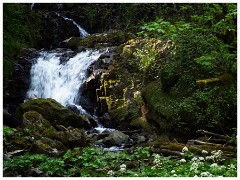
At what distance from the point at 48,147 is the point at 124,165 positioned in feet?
6.70

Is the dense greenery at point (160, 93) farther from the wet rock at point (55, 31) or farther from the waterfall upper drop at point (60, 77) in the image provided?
the waterfall upper drop at point (60, 77)

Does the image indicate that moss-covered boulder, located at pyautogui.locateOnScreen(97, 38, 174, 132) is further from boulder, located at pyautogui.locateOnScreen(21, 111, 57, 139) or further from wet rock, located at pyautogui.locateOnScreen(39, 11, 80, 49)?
wet rock, located at pyautogui.locateOnScreen(39, 11, 80, 49)

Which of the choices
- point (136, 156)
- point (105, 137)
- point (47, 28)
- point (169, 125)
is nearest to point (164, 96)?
point (169, 125)

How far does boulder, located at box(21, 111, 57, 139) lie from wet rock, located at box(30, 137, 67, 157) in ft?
2.22

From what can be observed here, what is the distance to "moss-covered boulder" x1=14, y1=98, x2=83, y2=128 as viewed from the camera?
1155 centimetres

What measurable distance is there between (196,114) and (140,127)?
262 cm

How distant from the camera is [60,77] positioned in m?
15.6

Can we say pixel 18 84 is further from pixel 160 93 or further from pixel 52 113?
pixel 160 93

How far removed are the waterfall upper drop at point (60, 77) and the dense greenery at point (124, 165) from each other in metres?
7.49

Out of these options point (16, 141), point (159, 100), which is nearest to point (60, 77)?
point (159, 100)

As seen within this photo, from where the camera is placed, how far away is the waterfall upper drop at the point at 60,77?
14852 millimetres

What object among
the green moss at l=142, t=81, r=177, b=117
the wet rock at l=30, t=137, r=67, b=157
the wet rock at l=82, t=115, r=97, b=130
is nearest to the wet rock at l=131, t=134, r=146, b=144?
the green moss at l=142, t=81, r=177, b=117

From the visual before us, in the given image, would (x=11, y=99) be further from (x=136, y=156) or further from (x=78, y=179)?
(x=78, y=179)

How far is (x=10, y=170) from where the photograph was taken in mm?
5895
